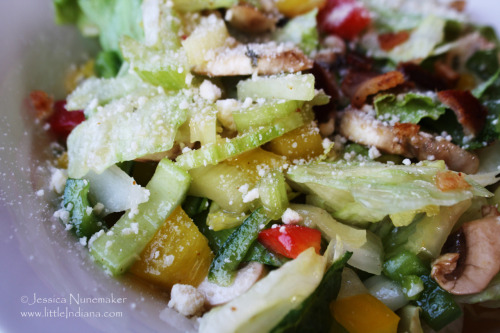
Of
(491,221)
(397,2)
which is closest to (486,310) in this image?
(491,221)

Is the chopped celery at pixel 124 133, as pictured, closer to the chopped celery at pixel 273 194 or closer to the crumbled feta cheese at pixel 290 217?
the chopped celery at pixel 273 194

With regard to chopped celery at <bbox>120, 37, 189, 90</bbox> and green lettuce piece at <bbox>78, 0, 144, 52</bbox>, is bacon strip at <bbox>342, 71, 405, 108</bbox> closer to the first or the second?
chopped celery at <bbox>120, 37, 189, 90</bbox>

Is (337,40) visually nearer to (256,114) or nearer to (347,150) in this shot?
(347,150)

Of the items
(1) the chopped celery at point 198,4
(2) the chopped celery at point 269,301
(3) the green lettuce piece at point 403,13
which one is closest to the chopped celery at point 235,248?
(2) the chopped celery at point 269,301

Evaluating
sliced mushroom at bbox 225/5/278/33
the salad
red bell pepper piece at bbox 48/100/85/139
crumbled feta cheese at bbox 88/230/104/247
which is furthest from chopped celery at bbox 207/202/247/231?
sliced mushroom at bbox 225/5/278/33

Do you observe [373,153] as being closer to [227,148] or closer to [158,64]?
[227,148]
